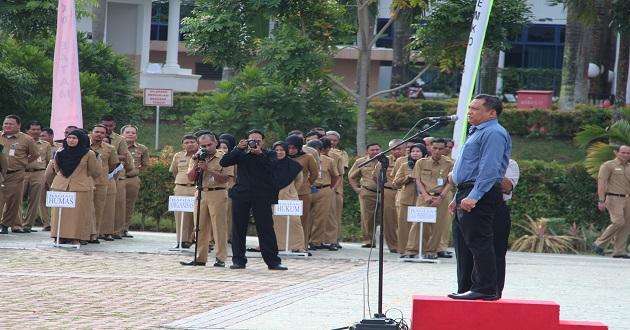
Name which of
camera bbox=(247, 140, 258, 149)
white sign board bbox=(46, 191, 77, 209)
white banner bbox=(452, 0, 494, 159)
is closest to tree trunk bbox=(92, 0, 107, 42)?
white banner bbox=(452, 0, 494, 159)

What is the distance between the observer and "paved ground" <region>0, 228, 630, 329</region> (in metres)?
13.1

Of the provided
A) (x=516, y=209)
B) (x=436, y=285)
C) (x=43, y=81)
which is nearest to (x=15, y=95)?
(x=43, y=81)

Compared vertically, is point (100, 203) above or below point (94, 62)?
below

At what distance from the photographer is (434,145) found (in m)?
21.4

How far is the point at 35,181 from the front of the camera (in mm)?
24047

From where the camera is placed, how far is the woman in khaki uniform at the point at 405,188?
21.8 metres

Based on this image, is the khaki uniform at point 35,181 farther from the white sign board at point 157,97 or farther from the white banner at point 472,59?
the white sign board at point 157,97

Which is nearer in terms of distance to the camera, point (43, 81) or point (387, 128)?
point (43, 81)

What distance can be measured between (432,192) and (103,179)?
521 cm

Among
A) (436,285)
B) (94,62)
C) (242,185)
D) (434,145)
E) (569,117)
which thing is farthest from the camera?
(569,117)

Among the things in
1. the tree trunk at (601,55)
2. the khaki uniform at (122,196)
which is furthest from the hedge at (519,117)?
the khaki uniform at (122,196)

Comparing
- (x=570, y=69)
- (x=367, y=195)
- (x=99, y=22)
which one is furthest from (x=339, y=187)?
(x=99, y=22)

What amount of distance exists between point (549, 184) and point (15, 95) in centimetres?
1119

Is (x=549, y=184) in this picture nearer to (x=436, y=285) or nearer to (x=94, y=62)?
(x=436, y=285)
